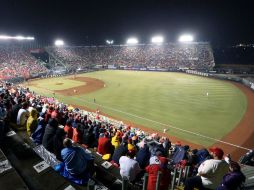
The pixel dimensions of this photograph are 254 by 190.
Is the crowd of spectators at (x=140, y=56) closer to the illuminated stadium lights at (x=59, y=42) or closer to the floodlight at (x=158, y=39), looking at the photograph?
the floodlight at (x=158, y=39)

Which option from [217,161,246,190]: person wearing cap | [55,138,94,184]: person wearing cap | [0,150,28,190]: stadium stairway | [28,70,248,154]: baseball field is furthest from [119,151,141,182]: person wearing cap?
[28,70,248,154]: baseball field

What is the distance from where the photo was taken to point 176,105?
2897cm

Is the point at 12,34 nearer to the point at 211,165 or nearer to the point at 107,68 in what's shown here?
the point at 107,68

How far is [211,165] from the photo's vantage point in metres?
5.00

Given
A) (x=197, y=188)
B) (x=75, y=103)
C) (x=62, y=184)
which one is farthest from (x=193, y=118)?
(x=62, y=184)

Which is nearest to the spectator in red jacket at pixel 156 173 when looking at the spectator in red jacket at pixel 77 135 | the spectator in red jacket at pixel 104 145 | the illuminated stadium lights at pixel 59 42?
the spectator in red jacket at pixel 104 145

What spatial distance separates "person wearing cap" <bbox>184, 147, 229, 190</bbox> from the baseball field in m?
14.0

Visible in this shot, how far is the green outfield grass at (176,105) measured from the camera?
2200 cm

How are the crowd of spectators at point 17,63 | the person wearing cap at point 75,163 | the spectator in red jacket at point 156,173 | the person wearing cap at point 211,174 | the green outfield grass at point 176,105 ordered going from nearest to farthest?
1. the person wearing cap at point 211,174
2. the person wearing cap at point 75,163
3. the spectator in red jacket at point 156,173
4. the green outfield grass at point 176,105
5. the crowd of spectators at point 17,63

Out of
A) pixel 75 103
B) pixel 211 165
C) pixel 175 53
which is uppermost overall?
pixel 175 53

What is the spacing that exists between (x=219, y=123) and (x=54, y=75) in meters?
47.8

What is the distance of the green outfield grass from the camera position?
72.2 ft

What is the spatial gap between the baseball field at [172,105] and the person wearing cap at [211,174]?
14.0 metres

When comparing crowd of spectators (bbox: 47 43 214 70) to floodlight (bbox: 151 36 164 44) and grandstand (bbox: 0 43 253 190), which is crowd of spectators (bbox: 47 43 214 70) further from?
floodlight (bbox: 151 36 164 44)
